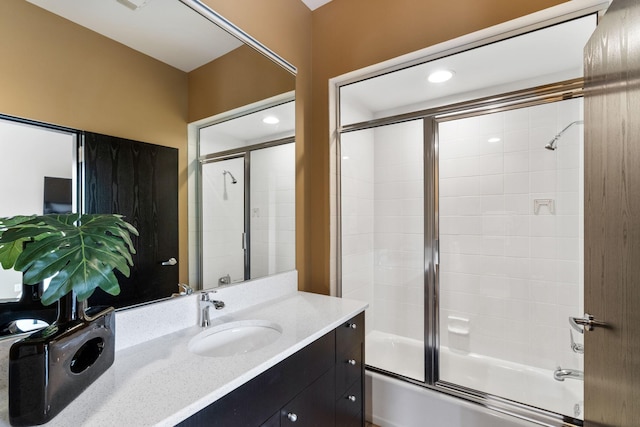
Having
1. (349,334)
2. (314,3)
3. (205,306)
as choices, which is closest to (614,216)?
(349,334)

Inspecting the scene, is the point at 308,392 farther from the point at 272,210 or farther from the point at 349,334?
the point at 272,210

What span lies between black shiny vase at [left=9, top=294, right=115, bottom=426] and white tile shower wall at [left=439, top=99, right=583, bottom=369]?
2359mm

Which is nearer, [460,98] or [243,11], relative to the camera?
[243,11]

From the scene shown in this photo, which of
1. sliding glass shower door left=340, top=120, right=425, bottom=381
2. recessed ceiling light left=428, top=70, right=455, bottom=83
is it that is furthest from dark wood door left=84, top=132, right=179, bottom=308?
recessed ceiling light left=428, top=70, right=455, bottom=83

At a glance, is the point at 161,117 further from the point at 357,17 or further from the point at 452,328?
the point at 452,328

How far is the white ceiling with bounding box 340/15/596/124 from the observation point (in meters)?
1.62

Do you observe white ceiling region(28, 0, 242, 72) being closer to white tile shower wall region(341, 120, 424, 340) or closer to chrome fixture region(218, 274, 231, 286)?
chrome fixture region(218, 274, 231, 286)

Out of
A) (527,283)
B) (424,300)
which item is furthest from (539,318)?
(424,300)

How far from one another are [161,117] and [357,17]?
144 centimetres

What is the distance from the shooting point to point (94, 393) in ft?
2.49

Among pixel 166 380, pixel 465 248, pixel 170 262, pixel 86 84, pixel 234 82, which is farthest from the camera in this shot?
pixel 465 248

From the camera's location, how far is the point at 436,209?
86.0 inches

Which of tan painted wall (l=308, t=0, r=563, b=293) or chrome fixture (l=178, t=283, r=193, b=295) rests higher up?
tan painted wall (l=308, t=0, r=563, b=293)

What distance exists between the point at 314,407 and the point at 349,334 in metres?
0.38
